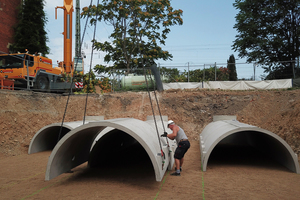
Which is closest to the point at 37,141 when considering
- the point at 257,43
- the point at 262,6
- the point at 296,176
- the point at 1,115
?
the point at 1,115

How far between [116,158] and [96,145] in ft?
6.63

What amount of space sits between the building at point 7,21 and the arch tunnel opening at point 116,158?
827 inches

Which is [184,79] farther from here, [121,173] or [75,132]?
[75,132]

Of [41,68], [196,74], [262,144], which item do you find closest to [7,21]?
[41,68]

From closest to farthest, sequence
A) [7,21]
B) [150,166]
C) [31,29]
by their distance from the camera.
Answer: [150,166]
[7,21]
[31,29]

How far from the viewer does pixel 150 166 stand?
9.99 m

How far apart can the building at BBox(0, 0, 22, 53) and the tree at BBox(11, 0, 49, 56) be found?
506 millimetres

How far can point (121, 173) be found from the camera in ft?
29.0

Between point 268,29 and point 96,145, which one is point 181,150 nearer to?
point 96,145

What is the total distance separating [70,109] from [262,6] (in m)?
23.6

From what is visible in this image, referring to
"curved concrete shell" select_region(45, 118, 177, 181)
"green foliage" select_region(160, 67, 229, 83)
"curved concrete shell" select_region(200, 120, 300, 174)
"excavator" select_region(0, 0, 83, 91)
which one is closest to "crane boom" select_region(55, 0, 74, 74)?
"excavator" select_region(0, 0, 83, 91)

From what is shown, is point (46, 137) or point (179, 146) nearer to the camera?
point (179, 146)

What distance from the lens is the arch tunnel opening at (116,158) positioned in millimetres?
9500

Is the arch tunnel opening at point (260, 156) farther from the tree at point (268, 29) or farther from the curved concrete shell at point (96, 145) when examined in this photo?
the tree at point (268, 29)
